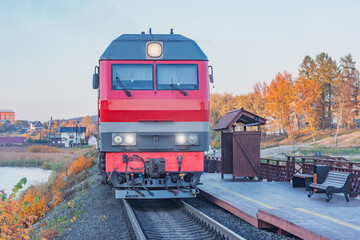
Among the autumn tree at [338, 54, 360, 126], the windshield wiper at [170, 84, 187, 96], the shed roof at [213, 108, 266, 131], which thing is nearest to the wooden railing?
the shed roof at [213, 108, 266, 131]

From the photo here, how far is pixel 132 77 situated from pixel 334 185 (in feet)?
19.4

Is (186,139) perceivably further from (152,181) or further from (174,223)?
(174,223)

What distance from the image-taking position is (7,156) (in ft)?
210

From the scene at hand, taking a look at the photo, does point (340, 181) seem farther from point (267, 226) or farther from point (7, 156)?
point (7, 156)

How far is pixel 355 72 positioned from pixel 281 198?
219ft

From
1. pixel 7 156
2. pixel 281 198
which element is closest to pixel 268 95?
pixel 7 156

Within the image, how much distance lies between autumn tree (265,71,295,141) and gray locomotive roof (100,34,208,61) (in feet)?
139

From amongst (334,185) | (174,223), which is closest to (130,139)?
(174,223)

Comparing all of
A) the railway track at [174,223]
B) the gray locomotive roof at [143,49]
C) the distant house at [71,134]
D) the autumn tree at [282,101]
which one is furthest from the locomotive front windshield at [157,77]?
the distant house at [71,134]

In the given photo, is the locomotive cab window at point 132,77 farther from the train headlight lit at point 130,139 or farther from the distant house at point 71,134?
the distant house at point 71,134

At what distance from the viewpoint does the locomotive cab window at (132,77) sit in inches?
426

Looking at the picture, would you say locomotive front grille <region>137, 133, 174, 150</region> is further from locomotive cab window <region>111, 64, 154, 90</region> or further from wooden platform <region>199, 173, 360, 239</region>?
wooden platform <region>199, 173, 360, 239</region>

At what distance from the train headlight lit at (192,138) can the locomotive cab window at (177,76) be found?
118cm

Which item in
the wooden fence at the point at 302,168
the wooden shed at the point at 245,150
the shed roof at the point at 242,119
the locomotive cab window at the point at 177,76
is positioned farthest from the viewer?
the wooden shed at the point at 245,150
